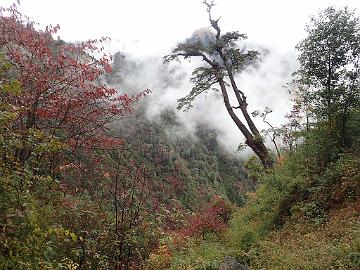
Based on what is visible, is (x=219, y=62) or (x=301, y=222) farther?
(x=219, y=62)

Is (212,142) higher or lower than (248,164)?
higher

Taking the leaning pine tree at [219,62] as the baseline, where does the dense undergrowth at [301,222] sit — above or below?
below

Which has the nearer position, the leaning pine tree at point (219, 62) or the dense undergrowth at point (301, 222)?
the dense undergrowth at point (301, 222)

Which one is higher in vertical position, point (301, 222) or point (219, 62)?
point (219, 62)

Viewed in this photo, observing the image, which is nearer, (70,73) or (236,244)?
(70,73)

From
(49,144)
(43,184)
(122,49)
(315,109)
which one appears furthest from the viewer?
(122,49)

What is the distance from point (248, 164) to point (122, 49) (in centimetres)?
11163

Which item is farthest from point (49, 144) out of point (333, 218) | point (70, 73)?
point (333, 218)

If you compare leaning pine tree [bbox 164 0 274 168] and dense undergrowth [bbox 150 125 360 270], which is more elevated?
leaning pine tree [bbox 164 0 274 168]

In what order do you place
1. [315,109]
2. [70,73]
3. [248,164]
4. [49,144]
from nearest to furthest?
[49,144] < [70,73] < [315,109] < [248,164]

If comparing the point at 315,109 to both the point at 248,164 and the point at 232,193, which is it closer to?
the point at 248,164

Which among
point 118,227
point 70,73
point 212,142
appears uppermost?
point 212,142

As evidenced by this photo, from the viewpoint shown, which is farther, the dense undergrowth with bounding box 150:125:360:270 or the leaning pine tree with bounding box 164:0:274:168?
the leaning pine tree with bounding box 164:0:274:168

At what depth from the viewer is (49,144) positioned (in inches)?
167
